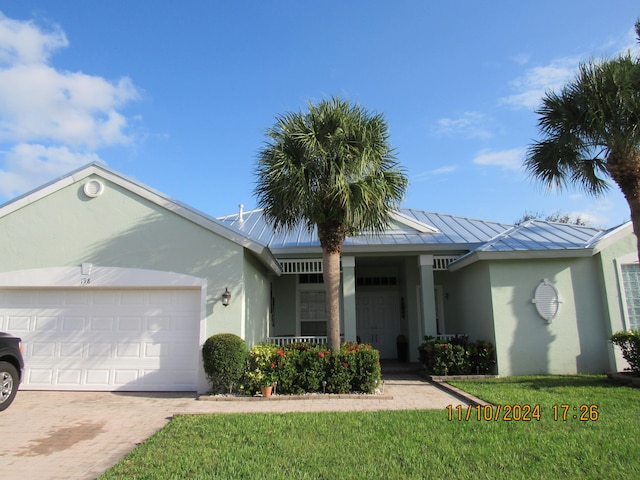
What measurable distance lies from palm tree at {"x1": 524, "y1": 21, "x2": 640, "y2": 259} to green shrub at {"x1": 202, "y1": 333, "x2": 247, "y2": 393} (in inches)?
324

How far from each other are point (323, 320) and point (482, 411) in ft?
27.2

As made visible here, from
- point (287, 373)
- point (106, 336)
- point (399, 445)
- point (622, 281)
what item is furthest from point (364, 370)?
point (622, 281)

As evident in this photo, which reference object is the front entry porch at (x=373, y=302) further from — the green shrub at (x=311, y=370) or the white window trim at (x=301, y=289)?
the green shrub at (x=311, y=370)

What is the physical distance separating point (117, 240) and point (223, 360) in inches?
148

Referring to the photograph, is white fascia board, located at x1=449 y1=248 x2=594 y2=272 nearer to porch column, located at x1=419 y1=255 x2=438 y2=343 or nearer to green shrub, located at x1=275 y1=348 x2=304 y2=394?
porch column, located at x1=419 y1=255 x2=438 y2=343

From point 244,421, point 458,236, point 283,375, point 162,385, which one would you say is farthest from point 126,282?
point 458,236

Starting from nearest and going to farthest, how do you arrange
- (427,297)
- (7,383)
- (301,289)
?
(7,383)
(427,297)
(301,289)

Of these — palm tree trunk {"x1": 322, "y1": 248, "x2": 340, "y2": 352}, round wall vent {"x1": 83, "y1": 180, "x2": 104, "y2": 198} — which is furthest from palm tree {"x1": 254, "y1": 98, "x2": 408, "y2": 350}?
round wall vent {"x1": 83, "y1": 180, "x2": 104, "y2": 198}

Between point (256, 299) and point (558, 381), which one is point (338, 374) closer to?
point (256, 299)

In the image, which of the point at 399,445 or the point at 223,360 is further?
the point at 223,360

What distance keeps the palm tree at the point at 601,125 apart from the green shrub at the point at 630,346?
98.5 inches

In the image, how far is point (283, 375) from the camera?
29.9 feet

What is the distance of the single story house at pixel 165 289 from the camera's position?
31.8 feet

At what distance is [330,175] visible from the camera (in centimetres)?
920
